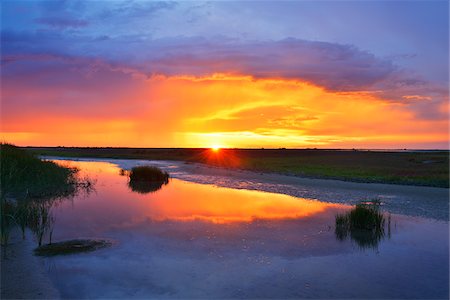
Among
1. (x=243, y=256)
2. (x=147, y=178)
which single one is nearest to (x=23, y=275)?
(x=243, y=256)

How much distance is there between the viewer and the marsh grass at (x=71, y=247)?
11944 millimetres

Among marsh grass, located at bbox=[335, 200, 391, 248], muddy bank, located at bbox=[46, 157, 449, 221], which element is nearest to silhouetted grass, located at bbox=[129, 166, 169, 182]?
muddy bank, located at bbox=[46, 157, 449, 221]

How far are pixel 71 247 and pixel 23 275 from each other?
291 cm

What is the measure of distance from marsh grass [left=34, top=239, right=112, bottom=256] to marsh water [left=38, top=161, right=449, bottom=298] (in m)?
0.47

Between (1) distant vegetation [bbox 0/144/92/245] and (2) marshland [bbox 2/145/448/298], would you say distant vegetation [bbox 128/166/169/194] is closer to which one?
(1) distant vegetation [bbox 0/144/92/245]

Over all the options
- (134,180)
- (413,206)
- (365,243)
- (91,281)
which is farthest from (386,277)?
(134,180)

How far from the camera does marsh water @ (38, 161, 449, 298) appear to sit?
9.34 metres

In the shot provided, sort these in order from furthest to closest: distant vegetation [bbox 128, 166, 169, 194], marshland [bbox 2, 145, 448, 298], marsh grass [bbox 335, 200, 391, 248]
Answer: distant vegetation [bbox 128, 166, 169, 194], marsh grass [bbox 335, 200, 391, 248], marshland [bbox 2, 145, 448, 298]

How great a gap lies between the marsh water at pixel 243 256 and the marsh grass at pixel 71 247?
469 mm

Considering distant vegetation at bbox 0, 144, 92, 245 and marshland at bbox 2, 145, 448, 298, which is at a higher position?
distant vegetation at bbox 0, 144, 92, 245

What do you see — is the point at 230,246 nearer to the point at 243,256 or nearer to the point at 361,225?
the point at 243,256

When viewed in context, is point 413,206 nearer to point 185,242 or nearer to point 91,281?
point 185,242

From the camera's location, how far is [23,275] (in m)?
9.64

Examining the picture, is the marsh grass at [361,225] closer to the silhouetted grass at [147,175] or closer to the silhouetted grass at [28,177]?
the silhouetted grass at [28,177]
